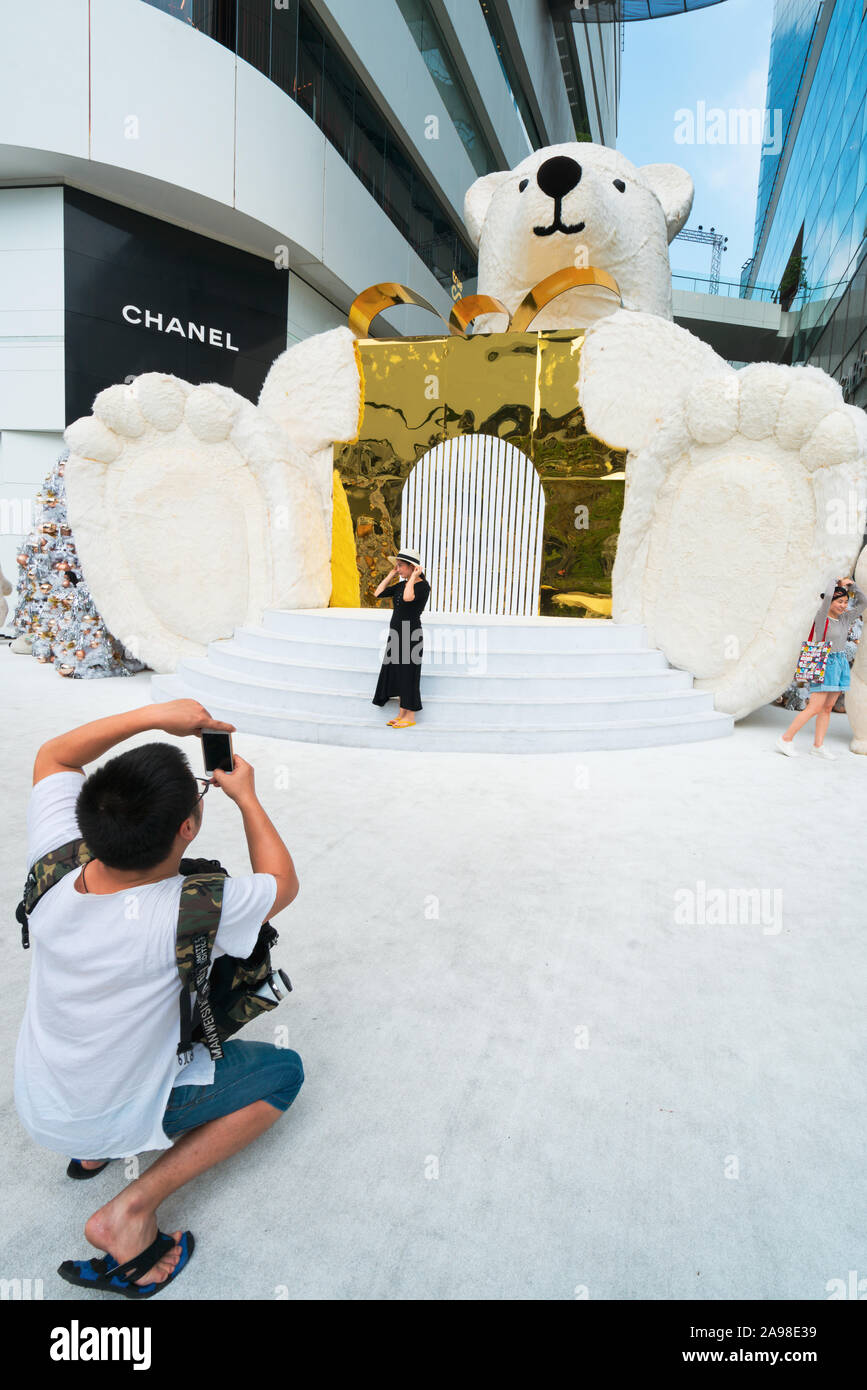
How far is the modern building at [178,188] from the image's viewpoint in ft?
26.4

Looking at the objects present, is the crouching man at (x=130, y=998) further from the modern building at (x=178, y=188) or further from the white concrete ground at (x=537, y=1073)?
the modern building at (x=178, y=188)

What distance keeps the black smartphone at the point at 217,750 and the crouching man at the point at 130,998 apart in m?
0.03

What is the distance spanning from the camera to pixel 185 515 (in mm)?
6555

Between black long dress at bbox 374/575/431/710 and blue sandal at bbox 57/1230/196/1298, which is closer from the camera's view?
blue sandal at bbox 57/1230/196/1298

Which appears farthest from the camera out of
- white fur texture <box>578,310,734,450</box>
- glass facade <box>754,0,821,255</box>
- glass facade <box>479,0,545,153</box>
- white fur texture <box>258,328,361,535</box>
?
glass facade <box>754,0,821,255</box>

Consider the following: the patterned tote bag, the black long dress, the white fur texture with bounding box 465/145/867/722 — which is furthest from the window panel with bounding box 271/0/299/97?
the patterned tote bag

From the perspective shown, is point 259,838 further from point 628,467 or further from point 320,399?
point 320,399

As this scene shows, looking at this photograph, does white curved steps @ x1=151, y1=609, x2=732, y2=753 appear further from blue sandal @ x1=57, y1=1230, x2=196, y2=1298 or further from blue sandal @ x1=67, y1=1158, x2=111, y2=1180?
blue sandal @ x1=57, y1=1230, x2=196, y2=1298

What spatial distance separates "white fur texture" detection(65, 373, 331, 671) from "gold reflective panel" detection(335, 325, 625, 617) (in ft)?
2.16

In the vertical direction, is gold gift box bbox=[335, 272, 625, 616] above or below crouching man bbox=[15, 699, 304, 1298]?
above

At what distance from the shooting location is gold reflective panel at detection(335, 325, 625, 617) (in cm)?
642
